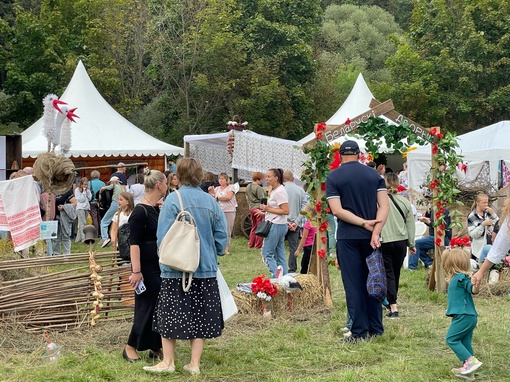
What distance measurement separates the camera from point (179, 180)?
20.2ft

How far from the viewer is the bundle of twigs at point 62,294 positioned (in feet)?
→ 24.7

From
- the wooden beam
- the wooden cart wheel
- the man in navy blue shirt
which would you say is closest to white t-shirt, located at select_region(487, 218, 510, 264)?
the man in navy blue shirt

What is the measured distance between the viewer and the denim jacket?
597 centimetres

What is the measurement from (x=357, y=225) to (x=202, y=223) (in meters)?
1.60

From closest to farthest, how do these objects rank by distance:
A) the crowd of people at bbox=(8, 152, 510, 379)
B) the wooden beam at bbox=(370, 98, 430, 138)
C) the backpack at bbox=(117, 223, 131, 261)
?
the crowd of people at bbox=(8, 152, 510, 379), the backpack at bbox=(117, 223, 131, 261), the wooden beam at bbox=(370, 98, 430, 138)

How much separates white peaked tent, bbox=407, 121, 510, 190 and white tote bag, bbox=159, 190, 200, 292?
11902 mm

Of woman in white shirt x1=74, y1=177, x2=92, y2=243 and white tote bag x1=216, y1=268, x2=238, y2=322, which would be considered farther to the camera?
woman in white shirt x1=74, y1=177, x2=92, y2=243

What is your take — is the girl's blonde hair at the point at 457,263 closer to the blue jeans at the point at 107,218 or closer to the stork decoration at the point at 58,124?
the stork decoration at the point at 58,124

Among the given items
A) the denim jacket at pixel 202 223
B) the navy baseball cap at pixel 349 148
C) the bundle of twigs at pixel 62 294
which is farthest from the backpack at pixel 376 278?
the bundle of twigs at pixel 62 294

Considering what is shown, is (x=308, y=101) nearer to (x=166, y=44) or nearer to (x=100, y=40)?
(x=166, y=44)

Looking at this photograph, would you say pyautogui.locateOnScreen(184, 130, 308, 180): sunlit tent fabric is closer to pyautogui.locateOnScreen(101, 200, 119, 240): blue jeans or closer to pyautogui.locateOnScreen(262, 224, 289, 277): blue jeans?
pyautogui.locateOnScreen(101, 200, 119, 240): blue jeans

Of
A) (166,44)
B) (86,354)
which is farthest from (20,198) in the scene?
(166,44)

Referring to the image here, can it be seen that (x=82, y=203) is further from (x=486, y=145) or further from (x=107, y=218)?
(x=486, y=145)

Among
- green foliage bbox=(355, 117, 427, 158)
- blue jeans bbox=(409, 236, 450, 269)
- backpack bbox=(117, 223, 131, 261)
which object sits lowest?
blue jeans bbox=(409, 236, 450, 269)
